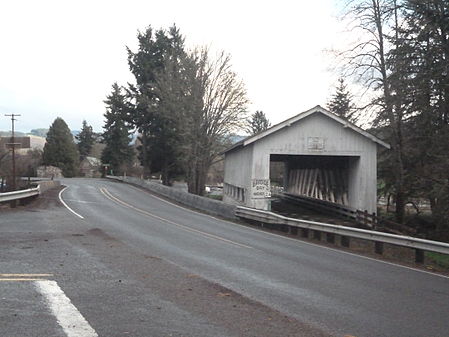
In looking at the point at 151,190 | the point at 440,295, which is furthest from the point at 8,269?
the point at 151,190

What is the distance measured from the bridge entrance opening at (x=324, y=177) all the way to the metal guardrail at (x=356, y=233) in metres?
7.49

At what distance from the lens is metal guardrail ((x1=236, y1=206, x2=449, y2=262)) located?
1225 centimetres

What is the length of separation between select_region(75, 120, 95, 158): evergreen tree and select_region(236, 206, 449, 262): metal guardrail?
98.4 m

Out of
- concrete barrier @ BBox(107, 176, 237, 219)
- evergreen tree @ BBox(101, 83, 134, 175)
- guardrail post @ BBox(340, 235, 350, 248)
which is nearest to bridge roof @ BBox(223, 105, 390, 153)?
concrete barrier @ BBox(107, 176, 237, 219)

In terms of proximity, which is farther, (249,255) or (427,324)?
(249,255)

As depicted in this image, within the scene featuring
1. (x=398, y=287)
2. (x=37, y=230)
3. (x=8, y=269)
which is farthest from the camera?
(x=37, y=230)

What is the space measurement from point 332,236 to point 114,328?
490 inches

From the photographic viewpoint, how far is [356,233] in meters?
14.8

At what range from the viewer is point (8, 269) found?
7.83 meters

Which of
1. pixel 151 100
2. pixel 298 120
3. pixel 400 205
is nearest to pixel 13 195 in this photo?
pixel 298 120

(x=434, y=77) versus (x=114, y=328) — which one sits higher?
(x=434, y=77)

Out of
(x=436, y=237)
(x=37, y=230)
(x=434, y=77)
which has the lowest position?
(x=436, y=237)

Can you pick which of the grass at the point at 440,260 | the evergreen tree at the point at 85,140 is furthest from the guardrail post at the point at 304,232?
the evergreen tree at the point at 85,140

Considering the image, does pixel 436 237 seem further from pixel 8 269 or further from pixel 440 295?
pixel 8 269
